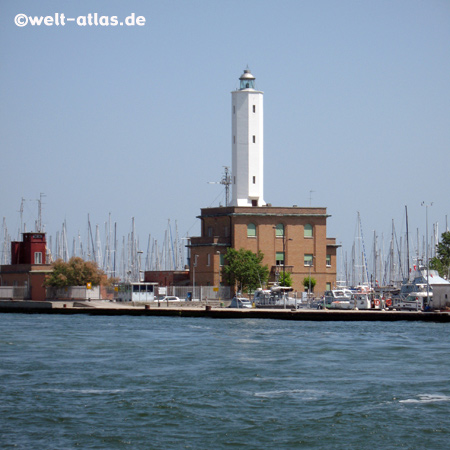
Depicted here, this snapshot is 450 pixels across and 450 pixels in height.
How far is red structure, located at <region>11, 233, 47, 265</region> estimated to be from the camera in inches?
3868

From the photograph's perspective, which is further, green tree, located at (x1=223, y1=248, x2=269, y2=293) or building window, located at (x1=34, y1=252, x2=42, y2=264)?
building window, located at (x1=34, y1=252, x2=42, y2=264)

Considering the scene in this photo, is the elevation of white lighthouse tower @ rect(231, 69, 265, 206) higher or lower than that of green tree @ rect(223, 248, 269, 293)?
higher

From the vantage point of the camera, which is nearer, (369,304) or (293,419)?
(293,419)

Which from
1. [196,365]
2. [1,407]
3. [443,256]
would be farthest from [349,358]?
[443,256]

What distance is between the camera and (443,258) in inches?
4035

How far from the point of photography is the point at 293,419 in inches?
1051

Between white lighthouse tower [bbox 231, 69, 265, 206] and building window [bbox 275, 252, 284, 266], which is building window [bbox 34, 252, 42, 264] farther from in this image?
building window [bbox 275, 252, 284, 266]

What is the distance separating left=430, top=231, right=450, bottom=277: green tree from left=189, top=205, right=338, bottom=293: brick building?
14.9 meters

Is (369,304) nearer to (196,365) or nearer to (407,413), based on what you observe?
(196,365)

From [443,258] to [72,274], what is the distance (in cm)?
4065

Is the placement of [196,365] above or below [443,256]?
below

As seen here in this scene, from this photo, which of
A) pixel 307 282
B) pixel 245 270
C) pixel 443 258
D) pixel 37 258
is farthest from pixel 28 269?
pixel 443 258

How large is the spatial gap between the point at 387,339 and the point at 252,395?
906 inches

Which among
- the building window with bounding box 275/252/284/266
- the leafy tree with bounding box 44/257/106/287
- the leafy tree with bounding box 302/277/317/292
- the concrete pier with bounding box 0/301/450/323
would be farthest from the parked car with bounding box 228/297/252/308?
the leafy tree with bounding box 44/257/106/287
